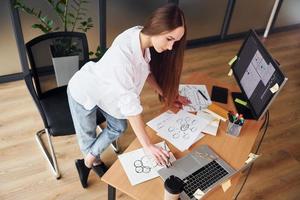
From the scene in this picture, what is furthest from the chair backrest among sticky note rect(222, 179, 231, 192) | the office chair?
sticky note rect(222, 179, 231, 192)

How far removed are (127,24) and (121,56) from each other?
6.96 ft

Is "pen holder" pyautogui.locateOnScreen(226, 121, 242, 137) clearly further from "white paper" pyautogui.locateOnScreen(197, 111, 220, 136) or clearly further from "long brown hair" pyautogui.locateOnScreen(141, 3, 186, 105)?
"long brown hair" pyautogui.locateOnScreen(141, 3, 186, 105)

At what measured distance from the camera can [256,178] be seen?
2396 millimetres

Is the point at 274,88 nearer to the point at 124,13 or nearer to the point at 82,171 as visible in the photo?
the point at 82,171

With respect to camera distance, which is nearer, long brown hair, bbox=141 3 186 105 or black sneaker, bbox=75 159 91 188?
Result: long brown hair, bbox=141 3 186 105

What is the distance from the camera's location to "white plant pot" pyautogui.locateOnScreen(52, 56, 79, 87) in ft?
6.82

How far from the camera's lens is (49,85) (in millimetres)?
2107

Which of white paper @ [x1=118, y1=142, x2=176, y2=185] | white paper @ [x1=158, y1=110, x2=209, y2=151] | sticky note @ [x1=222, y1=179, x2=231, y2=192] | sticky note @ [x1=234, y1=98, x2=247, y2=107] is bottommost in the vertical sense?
white paper @ [x1=118, y1=142, x2=176, y2=185]

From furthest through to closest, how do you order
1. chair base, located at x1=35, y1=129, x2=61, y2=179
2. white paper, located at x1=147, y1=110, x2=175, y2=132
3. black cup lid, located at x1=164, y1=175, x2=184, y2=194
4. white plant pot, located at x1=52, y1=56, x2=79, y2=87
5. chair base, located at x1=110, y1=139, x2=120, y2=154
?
1. chair base, located at x1=110, y1=139, x2=120, y2=154
2. chair base, located at x1=35, y1=129, x2=61, y2=179
3. white plant pot, located at x1=52, y1=56, x2=79, y2=87
4. white paper, located at x1=147, y1=110, x2=175, y2=132
5. black cup lid, located at x1=164, y1=175, x2=184, y2=194

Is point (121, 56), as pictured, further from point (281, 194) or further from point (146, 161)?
point (281, 194)

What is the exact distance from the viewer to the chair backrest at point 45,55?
6.39 ft

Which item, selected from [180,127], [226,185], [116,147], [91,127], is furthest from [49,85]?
[226,185]

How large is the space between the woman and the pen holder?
0.31 m

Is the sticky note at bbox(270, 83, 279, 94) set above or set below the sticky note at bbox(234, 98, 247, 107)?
above
